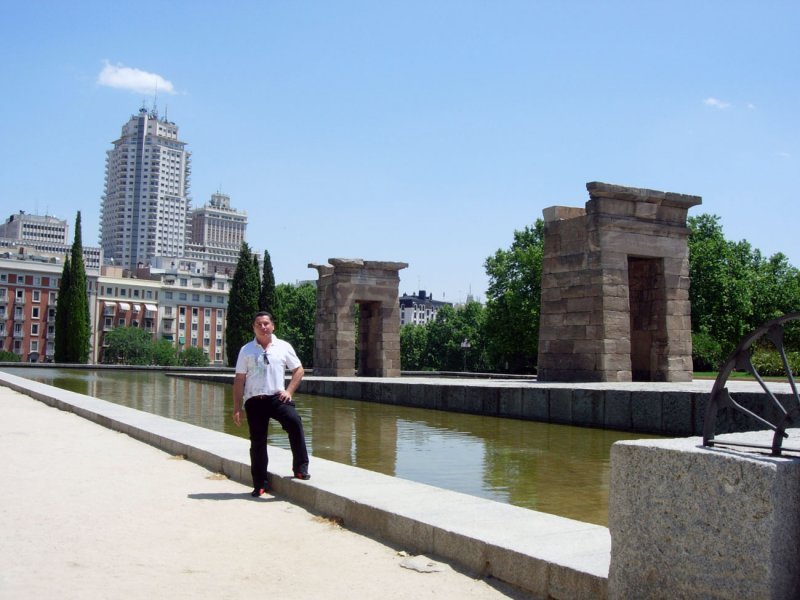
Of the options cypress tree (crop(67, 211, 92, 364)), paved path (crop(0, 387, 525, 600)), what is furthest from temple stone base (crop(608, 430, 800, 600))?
cypress tree (crop(67, 211, 92, 364))

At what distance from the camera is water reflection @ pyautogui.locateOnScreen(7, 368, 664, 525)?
7774 millimetres

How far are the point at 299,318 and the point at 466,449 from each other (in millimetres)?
73033

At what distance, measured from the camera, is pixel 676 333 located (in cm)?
2016

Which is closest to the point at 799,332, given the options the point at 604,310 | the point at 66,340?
the point at 604,310

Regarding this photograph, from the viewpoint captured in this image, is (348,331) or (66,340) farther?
(66,340)

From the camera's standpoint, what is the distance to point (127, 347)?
103250mm

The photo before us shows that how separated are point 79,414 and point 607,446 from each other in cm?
911

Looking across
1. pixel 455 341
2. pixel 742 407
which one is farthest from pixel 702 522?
pixel 455 341

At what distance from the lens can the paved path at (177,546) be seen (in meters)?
4.39

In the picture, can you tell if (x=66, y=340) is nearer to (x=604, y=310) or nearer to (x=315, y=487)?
(x=604, y=310)

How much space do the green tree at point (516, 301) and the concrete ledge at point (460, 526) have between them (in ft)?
129

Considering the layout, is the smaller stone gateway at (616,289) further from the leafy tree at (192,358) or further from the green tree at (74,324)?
the leafy tree at (192,358)

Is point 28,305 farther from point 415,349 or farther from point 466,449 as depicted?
point 466,449

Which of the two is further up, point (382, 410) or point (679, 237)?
point (679, 237)
